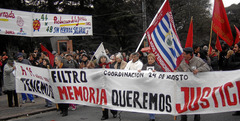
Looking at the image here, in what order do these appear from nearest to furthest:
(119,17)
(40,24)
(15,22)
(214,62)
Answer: (214,62)
(15,22)
(40,24)
(119,17)

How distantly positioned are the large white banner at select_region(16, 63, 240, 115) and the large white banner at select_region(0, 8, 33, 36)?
456cm

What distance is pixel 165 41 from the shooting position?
6418 millimetres

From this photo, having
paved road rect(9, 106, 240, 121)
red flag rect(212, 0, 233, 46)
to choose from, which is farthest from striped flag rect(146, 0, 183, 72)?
red flag rect(212, 0, 233, 46)

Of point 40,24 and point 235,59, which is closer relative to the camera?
point 235,59

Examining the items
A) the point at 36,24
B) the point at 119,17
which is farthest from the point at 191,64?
the point at 119,17

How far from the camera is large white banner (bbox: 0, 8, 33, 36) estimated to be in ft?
40.2

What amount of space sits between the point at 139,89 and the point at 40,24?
8.70m

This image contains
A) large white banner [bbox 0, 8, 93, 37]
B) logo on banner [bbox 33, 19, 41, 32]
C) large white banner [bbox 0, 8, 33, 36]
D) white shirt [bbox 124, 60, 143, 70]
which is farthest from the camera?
logo on banner [bbox 33, 19, 41, 32]

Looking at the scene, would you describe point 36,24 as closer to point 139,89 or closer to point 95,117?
point 95,117

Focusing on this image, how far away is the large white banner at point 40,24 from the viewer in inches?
487

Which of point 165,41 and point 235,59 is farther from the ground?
point 165,41

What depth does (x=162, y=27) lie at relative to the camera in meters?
6.42

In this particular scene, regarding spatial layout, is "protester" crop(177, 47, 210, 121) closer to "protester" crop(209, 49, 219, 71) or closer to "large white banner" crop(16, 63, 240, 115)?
"large white banner" crop(16, 63, 240, 115)

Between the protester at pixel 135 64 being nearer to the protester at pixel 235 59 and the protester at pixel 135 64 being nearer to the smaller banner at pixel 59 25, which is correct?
the protester at pixel 235 59
